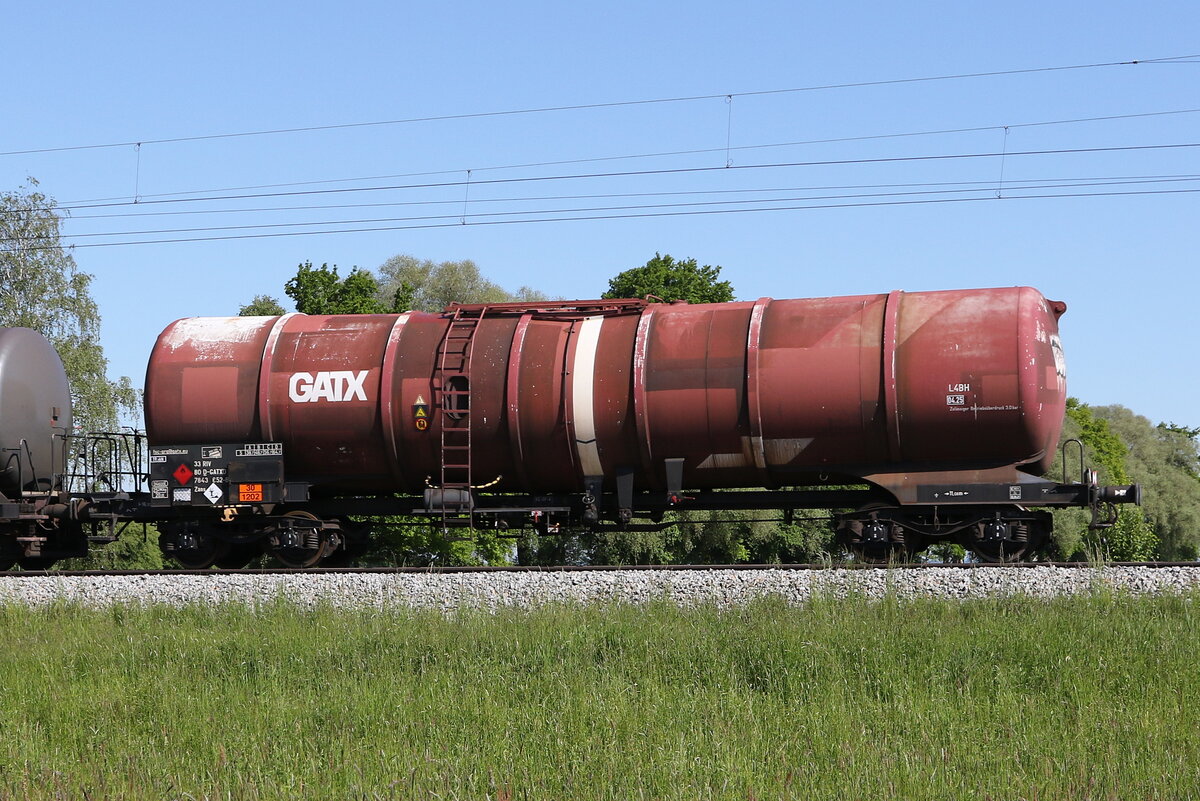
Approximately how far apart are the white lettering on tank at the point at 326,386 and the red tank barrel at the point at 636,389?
19 millimetres

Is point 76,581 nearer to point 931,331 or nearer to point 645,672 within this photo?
point 645,672

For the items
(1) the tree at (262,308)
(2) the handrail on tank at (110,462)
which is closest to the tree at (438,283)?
(1) the tree at (262,308)

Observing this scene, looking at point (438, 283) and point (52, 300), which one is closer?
point (52, 300)

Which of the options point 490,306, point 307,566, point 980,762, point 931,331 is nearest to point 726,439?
point 931,331

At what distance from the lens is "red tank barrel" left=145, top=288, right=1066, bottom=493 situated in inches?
554

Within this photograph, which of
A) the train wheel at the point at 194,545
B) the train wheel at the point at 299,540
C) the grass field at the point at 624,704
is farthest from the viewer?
the train wheel at the point at 194,545

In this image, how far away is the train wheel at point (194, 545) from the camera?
54.4 feet

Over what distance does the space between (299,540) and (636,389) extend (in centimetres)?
519

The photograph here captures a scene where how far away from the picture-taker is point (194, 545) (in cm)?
1656

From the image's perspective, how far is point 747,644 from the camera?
10.2 meters

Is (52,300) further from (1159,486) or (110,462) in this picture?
(1159,486)

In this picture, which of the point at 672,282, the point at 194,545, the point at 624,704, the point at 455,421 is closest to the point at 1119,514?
the point at 672,282

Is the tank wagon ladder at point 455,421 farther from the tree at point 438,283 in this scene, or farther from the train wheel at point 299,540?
the tree at point 438,283

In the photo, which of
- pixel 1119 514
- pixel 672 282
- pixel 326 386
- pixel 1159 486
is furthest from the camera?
pixel 1159 486
